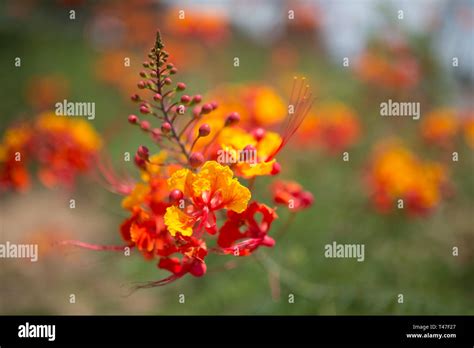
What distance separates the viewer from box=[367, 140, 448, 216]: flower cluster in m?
3.13

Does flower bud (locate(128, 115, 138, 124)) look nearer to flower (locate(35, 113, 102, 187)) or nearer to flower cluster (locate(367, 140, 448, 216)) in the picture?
flower (locate(35, 113, 102, 187))

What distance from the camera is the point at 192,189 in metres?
1.61

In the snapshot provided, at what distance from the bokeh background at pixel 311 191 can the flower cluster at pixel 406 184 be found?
70 mm

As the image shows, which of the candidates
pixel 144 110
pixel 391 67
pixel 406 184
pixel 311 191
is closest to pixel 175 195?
pixel 144 110

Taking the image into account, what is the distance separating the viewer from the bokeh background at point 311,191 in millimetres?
3199

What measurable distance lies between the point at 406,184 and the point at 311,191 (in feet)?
4.61

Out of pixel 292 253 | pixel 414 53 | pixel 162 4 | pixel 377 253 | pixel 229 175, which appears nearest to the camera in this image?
pixel 229 175

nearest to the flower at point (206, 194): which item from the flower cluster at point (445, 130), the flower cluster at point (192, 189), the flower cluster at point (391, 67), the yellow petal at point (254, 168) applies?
the flower cluster at point (192, 189)

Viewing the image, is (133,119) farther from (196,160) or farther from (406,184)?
(406,184)

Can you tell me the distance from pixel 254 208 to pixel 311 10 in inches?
305

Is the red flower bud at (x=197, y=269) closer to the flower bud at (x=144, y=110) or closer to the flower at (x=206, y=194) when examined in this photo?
the flower at (x=206, y=194)

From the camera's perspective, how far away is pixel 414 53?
5.04 meters

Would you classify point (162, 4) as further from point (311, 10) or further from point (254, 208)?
point (254, 208)

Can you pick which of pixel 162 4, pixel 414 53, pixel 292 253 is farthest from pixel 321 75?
pixel 292 253
